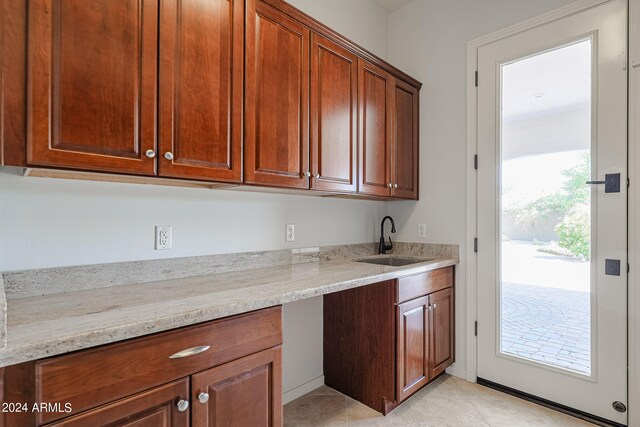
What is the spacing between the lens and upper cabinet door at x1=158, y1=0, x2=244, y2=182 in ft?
4.26

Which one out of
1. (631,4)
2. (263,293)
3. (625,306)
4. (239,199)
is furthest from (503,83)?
(263,293)

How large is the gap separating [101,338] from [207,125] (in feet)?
2.93

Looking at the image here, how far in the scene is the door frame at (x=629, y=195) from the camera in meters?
1.79

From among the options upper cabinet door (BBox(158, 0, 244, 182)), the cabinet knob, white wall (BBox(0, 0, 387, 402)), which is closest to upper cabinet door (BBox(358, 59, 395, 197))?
white wall (BBox(0, 0, 387, 402))

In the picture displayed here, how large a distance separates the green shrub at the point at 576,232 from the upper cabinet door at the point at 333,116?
52.1 inches

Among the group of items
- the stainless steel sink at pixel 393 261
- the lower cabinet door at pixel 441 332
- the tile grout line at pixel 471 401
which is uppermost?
the stainless steel sink at pixel 393 261

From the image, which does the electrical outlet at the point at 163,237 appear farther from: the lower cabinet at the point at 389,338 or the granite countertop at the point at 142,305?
the lower cabinet at the point at 389,338

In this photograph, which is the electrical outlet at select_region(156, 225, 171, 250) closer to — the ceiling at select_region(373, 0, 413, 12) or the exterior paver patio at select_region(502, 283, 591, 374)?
the exterior paver patio at select_region(502, 283, 591, 374)

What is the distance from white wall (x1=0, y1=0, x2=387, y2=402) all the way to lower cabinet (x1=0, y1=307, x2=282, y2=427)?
621 mm

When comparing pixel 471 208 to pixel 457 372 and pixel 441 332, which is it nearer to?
pixel 441 332

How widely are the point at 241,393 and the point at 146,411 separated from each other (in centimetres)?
33

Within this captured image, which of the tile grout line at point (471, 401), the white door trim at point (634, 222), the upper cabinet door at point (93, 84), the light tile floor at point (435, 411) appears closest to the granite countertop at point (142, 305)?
the upper cabinet door at point (93, 84)

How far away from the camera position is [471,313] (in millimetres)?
2416

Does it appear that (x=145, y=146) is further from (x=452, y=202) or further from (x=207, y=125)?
(x=452, y=202)
